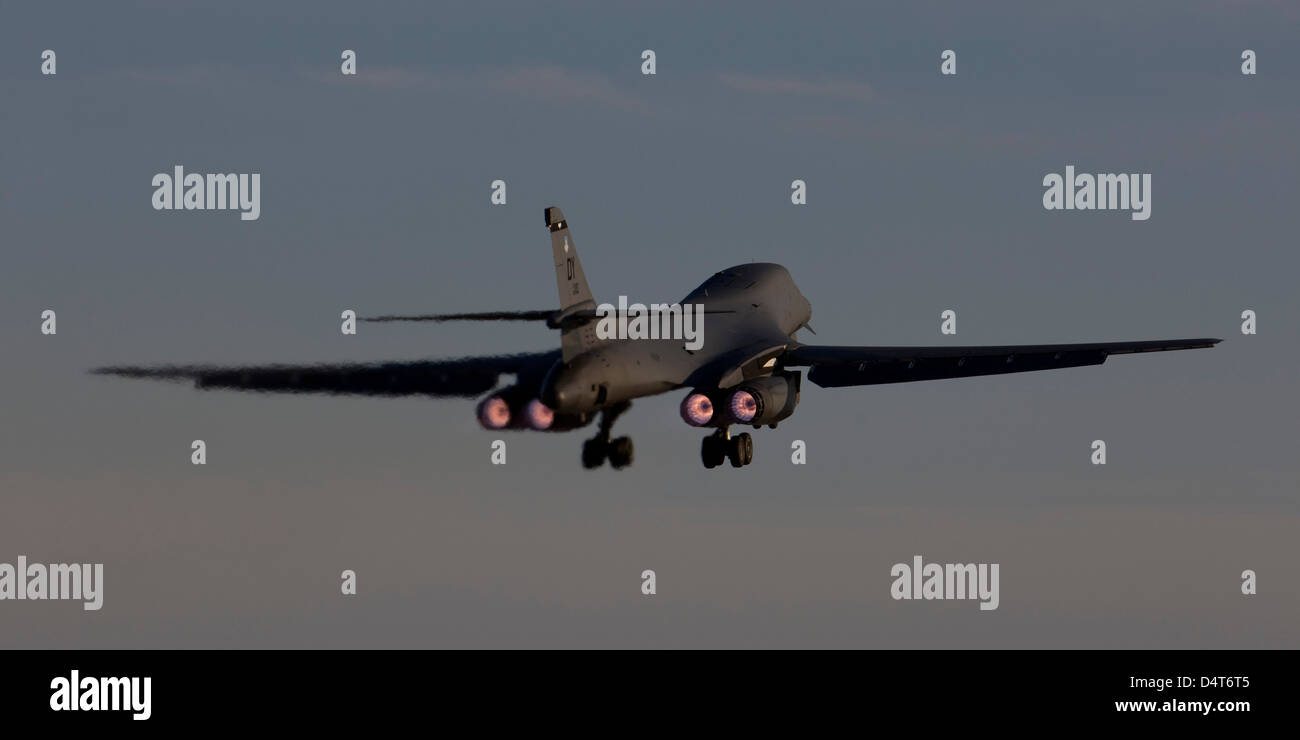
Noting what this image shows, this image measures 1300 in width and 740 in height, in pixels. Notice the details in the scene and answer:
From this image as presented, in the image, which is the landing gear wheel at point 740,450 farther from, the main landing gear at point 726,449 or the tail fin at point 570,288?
the tail fin at point 570,288

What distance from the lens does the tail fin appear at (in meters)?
60.8

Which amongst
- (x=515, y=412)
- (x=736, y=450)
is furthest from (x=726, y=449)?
(x=515, y=412)

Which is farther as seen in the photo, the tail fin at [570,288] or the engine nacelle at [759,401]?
the engine nacelle at [759,401]

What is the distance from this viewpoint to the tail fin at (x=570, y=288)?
60781 mm

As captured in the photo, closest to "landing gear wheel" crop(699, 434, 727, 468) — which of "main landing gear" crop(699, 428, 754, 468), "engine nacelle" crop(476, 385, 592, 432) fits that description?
"main landing gear" crop(699, 428, 754, 468)

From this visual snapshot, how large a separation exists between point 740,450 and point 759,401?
8.95 feet

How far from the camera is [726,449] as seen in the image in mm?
67875

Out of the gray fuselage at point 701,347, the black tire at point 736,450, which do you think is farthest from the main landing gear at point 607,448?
the black tire at point 736,450

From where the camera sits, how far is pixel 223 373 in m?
62.6
